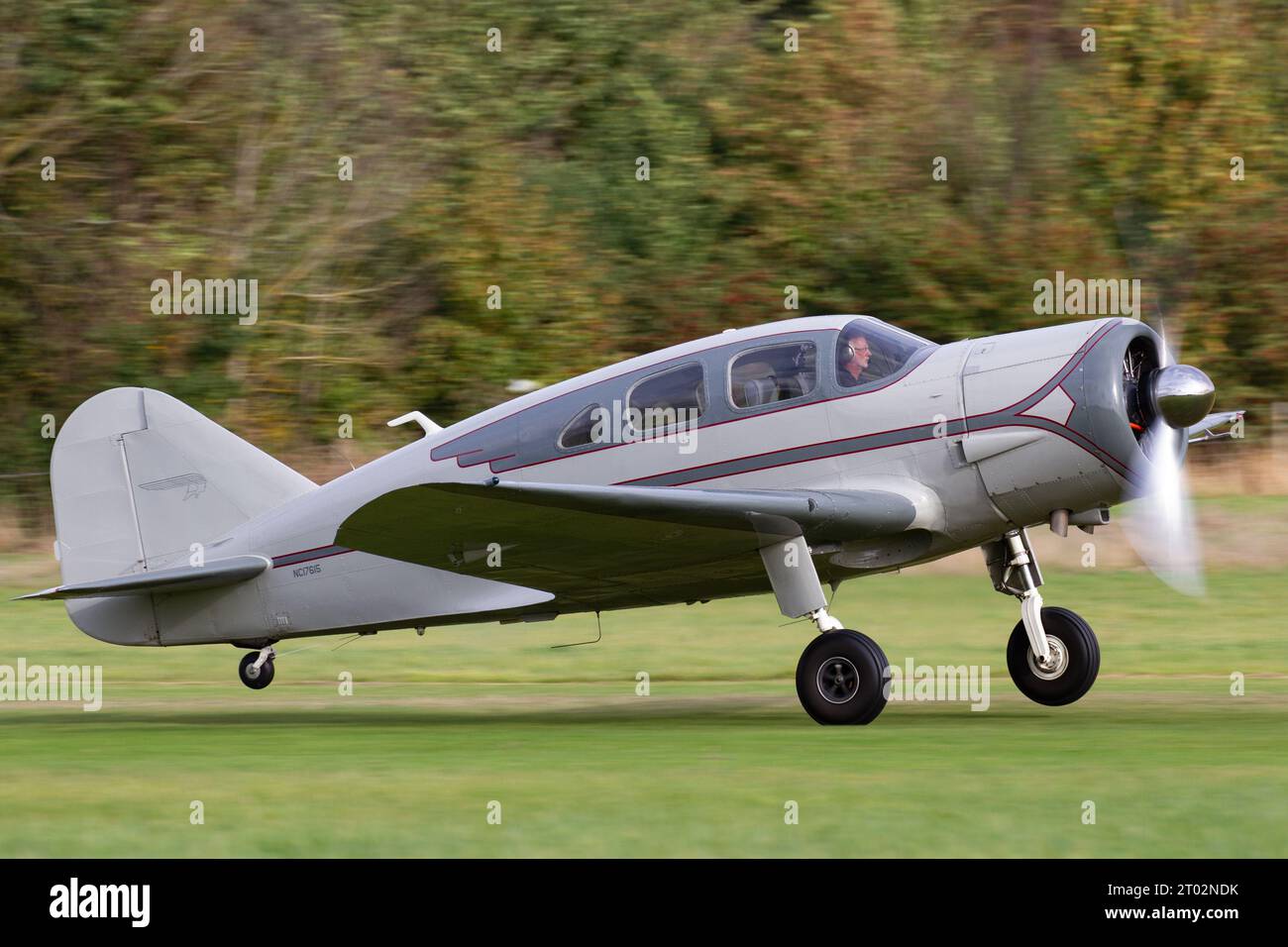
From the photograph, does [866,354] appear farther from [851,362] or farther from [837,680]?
[837,680]

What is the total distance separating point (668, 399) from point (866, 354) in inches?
52.1

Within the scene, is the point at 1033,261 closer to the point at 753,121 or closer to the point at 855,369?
the point at 753,121

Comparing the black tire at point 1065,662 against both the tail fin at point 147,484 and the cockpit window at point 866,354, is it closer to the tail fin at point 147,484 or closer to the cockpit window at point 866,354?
the cockpit window at point 866,354

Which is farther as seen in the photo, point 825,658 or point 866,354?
point 866,354

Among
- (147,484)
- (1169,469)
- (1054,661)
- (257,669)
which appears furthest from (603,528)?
(147,484)

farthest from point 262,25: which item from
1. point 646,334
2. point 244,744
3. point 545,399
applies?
point 244,744

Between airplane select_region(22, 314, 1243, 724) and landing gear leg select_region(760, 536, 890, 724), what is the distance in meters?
0.01

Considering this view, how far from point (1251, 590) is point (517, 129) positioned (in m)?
15.9

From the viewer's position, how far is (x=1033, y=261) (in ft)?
79.8

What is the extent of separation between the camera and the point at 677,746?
9102 mm

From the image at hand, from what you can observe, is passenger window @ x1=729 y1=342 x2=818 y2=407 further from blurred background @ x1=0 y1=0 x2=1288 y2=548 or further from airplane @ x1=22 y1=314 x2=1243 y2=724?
blurred background @ x1=0 y1=0 x2=1288 y2=548

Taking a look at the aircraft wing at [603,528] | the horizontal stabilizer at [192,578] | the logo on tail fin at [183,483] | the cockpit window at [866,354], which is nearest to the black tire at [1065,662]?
the aircraft wing at [603,528]

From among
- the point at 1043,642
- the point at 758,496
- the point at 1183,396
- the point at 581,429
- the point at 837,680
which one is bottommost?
the point at 837,680

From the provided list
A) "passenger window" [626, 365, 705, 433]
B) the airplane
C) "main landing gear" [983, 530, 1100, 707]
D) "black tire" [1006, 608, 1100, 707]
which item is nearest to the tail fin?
the airplane
